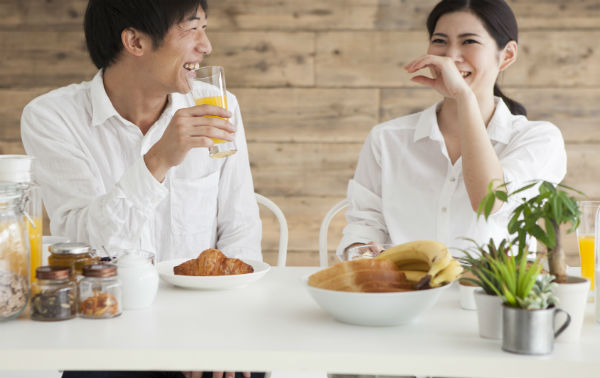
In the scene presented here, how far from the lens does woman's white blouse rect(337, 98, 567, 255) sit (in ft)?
5.63

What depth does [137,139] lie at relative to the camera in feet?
5.56

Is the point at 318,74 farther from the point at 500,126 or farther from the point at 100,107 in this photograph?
the point at 100,107

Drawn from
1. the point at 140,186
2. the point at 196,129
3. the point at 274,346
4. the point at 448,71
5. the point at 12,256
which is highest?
the point at 448,71

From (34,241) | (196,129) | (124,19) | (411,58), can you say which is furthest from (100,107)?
(411,58)

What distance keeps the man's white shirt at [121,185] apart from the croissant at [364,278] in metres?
0.57

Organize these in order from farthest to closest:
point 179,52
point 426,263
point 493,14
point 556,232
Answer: point 493,14 → point 179,52 → point 426,263 → point 556,232

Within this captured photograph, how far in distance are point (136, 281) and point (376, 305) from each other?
386 millimetres

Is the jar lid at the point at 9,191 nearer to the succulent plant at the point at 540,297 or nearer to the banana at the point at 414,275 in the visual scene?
the banana at the point at 414,275

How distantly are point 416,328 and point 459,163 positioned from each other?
965 mm

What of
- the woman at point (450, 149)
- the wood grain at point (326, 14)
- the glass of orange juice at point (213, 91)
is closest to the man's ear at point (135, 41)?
the glass of orange juice at point (213, 91)

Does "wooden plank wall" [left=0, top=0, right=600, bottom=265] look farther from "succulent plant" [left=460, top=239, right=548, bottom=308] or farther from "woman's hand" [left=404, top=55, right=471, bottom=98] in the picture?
"succulent plant" [left=460, top=239, right=548, bottom=308]

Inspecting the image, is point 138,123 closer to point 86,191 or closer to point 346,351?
point 86,191

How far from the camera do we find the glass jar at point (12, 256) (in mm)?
897

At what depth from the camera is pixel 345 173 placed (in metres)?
2.98
